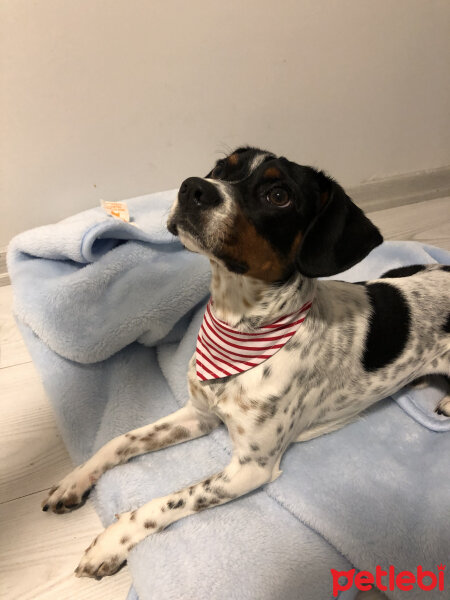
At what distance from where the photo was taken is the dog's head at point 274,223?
1381mm

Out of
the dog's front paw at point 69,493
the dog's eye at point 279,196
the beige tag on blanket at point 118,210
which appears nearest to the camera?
the dog's eye at point 279,196

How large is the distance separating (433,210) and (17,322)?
10.8 feet

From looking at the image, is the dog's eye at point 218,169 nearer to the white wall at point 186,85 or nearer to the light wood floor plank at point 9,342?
the white wall at point 186,85

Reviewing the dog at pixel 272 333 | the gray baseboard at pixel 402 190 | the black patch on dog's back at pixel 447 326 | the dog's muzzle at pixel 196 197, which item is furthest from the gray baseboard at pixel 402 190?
the dog's muzzle at pixel 196 197

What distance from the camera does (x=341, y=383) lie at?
73.4 inches

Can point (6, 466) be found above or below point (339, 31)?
below

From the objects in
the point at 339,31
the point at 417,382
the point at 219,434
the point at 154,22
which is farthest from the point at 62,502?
the point at 339,31

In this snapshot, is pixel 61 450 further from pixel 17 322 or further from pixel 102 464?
pixel 17 322

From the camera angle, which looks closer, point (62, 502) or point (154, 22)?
point (62, 502)

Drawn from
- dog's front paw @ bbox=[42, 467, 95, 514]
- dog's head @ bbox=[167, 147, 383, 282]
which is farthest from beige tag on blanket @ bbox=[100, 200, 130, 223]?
dog's front paw @ bbox=[42, 467, 95, 514]

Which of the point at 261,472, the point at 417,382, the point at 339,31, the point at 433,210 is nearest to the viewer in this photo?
the point at 261,472

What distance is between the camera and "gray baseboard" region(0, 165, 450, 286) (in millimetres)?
3775

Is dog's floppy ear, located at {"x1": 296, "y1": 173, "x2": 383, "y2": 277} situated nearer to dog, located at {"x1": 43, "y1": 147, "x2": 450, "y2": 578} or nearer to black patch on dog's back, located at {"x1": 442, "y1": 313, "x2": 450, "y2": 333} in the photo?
dog, located at {"x1": 43, "y1": 147, "x2": 450, "y2": 578}

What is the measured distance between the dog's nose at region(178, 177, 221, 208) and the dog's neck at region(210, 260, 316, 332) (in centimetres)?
25
